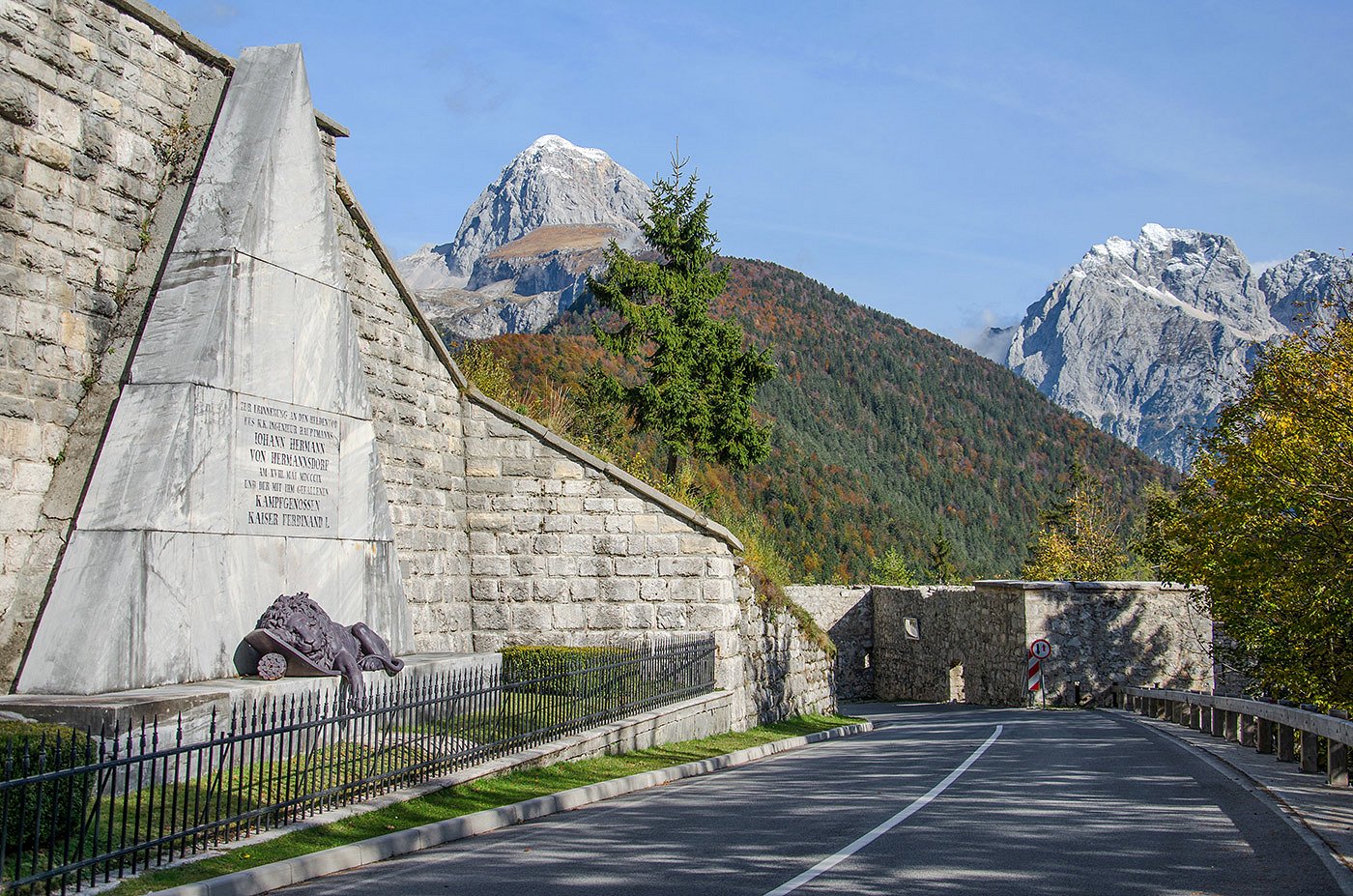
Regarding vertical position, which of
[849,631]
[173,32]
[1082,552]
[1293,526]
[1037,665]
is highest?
[173,32]

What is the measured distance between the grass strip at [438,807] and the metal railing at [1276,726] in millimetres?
7052

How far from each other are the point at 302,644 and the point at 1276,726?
14419 millimetres

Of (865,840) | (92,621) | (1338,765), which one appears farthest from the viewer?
(1338,765)

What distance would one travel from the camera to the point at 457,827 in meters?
9.85

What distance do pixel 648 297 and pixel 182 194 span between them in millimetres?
19188

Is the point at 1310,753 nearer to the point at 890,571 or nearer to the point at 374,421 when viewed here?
the point at 374,421

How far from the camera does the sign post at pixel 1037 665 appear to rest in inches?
1421

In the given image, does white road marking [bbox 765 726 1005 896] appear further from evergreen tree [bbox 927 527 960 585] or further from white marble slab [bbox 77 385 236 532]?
evergreen tree [bbox 927 527 960 585]

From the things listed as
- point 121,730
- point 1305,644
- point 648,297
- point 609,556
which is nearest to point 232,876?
point 121,730

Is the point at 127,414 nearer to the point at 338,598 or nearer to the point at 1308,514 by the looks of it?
the point at 338,598

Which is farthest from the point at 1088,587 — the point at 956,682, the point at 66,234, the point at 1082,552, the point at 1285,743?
the point at 66,234

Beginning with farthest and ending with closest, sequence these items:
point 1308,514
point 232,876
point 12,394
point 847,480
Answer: point 847,480, point 1308,514, point 12,394, point 232,876

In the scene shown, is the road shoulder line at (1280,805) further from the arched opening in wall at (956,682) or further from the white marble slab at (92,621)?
the arched opening in wall at (956,682)

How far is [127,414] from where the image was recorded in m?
11.6
